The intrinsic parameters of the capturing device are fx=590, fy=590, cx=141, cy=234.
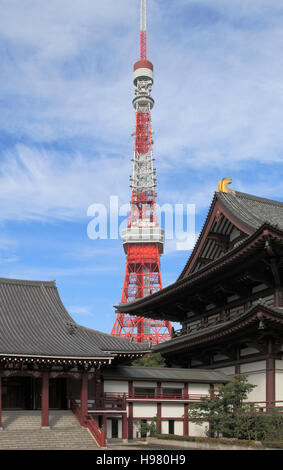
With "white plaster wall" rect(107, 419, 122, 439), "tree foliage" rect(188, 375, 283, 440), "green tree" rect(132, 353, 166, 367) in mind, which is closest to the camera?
"tree foliage" rect(188, 375, 283, 440)

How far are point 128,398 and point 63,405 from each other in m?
3.83

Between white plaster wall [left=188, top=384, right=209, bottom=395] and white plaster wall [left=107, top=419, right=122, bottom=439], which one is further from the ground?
white plaster wall [left=188, top=384, right=209, bottom=395]

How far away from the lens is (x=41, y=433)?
29.7m

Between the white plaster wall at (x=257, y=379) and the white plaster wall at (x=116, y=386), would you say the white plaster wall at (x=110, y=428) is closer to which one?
the white plaster wall at (x=116, y=386)

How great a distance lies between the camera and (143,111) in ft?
391

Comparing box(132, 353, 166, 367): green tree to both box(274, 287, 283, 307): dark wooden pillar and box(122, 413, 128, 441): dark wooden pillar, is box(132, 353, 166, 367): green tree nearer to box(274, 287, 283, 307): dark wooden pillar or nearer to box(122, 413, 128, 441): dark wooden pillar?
box(122, 413, 128, 441): dark wooden pillar

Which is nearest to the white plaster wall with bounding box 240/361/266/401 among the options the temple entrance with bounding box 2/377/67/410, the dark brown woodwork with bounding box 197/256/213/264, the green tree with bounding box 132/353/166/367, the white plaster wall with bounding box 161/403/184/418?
the white plaster wall with bounding box 161/403/184/418

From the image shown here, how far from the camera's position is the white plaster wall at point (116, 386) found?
3522 cm

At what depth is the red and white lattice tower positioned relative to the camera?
106 m

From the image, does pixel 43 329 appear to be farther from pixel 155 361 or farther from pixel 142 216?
pixel 142 216

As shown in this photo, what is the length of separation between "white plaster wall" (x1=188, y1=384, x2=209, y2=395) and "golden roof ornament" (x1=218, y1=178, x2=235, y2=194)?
13736 millimetres

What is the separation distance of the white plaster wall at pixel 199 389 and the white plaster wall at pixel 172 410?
4.10ft

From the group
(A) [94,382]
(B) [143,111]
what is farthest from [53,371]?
(B) [143,111]
